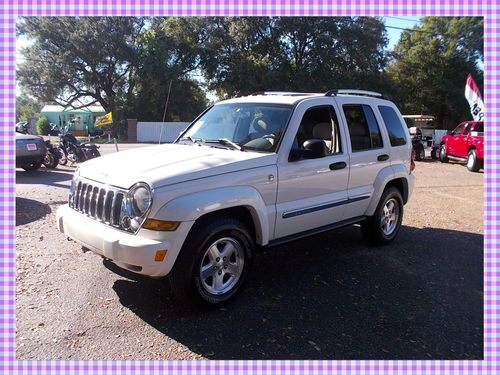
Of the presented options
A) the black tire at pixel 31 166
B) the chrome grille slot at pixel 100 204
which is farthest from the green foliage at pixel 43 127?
the chrome grille slot at pixel 100 204

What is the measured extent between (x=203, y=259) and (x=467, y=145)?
15.7 metres

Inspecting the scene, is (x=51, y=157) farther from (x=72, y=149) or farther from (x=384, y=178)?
(x=384, y=178)

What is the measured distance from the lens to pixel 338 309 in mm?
3975

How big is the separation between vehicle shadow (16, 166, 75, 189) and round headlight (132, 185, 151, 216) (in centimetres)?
727

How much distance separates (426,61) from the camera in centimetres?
3844

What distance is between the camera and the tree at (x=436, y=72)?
3672cm

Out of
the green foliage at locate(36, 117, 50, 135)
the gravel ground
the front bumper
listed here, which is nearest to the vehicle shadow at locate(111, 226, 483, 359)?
the gravel ground

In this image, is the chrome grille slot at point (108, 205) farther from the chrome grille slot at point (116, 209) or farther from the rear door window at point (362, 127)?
the rear door window at point (362, 127)

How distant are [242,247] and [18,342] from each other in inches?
→ 77.8

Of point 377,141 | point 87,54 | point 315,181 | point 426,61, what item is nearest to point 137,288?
point 315,181

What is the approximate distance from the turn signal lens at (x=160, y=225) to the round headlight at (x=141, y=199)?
0.10 meters

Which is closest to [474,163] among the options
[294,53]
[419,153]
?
[419,153]

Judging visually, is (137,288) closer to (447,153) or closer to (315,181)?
(315,181)

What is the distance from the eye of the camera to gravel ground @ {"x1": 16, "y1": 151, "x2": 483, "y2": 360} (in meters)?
3.31
